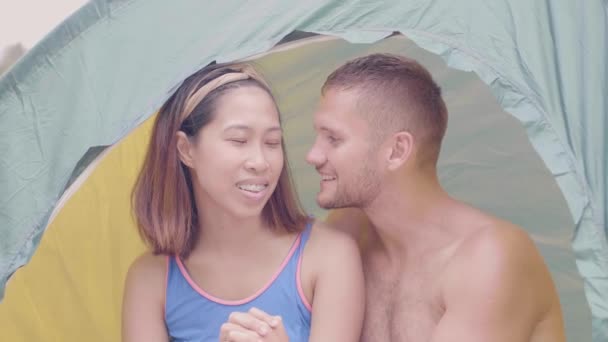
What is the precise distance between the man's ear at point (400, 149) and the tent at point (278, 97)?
208mm

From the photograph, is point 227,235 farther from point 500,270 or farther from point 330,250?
point 500,270

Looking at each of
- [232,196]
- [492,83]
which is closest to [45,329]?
[232,196]

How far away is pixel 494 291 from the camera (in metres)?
1.87

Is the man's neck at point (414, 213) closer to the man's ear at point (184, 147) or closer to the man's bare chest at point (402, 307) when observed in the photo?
the man's bare chest at point (402, 307)

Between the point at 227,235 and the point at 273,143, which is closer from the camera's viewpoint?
the point at 273,143

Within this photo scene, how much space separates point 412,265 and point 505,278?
25 centimetres

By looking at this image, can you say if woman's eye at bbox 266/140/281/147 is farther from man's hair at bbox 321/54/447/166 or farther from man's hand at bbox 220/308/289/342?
man's hand at bbox 220/308/289/342

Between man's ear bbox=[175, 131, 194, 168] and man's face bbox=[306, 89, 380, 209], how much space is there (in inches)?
9.6

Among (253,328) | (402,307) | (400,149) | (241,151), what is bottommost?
(402,307)

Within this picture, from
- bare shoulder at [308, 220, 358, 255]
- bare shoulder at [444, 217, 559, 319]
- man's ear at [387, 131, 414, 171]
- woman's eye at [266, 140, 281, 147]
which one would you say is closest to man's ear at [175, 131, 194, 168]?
woman's eye at [266, 140, 281, 147]

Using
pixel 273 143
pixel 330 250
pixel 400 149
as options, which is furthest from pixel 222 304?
pixel 400 149

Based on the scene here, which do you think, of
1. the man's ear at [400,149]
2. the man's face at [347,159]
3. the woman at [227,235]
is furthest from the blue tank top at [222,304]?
the man's ear at [400,149]

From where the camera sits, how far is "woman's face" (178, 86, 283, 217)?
1979 millimetres

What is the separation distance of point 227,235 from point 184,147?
210 millimetres
